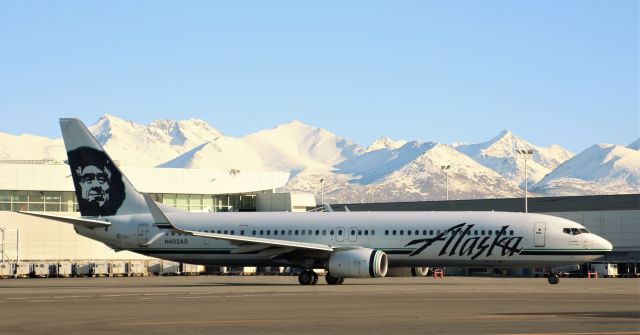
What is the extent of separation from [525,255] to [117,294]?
22.5 metres

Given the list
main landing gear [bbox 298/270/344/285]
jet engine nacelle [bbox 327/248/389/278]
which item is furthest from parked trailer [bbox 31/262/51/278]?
jet engine nacelle [bbox 327/248/389/278]

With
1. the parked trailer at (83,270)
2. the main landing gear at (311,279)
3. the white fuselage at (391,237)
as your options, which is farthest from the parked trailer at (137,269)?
the main landing gear at (311,279)

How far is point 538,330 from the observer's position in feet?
86.1

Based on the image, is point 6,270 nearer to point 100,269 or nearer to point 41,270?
point 41,270

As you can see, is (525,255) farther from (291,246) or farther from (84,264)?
(84,264)

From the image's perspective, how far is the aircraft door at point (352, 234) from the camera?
200 ft

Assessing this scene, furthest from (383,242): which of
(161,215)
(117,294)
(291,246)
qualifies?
(117,294)

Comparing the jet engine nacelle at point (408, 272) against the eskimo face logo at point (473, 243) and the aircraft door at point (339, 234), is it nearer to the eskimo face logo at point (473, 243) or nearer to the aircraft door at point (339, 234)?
the eskimo face logo at point (473, 243)

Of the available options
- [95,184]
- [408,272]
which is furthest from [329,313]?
[408,272]

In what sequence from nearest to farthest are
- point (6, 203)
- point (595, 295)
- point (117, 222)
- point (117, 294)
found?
point (595, 295), point (117, 294), point (117, 222), point (6, 203)

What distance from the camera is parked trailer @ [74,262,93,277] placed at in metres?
82.7

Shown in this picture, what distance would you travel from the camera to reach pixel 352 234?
201ft

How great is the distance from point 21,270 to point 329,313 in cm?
5248

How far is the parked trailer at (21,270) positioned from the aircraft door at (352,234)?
29.8 meters
